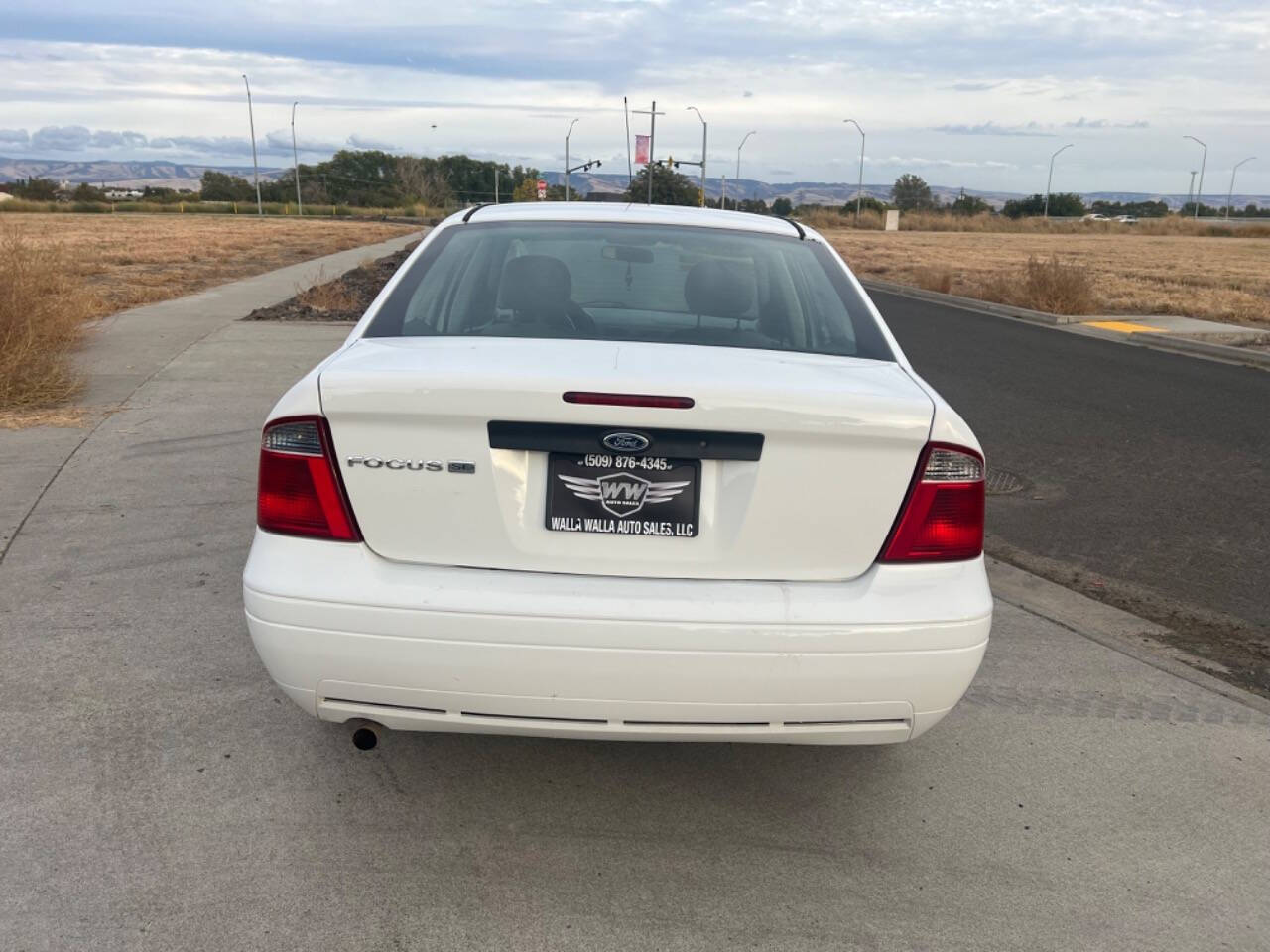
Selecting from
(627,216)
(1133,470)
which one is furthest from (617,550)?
(1133,470)

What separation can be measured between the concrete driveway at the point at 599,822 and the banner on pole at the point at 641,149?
6872cm

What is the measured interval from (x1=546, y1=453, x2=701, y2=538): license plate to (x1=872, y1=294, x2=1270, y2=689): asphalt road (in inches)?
108

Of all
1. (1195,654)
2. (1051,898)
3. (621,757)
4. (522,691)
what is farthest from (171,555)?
(1195,654)

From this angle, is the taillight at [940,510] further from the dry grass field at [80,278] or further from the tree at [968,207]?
the tree at [968,207]

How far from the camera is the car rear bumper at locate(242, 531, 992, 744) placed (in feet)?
8.68

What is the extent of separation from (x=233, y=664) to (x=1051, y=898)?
275 cm

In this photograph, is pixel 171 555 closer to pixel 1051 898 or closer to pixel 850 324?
pixel 850 324

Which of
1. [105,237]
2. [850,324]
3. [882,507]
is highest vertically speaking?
[850,324]

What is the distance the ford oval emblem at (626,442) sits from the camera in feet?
8.70

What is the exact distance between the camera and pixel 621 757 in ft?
11.6

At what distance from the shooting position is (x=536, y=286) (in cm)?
365

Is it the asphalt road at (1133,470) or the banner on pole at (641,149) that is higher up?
the banner on pole at (641,149)

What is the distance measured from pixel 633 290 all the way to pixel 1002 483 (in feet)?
12.7

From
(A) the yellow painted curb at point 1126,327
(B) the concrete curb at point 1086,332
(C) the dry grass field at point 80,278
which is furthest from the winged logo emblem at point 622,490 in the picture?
(A) the yellow painted curb at point 1126,327
